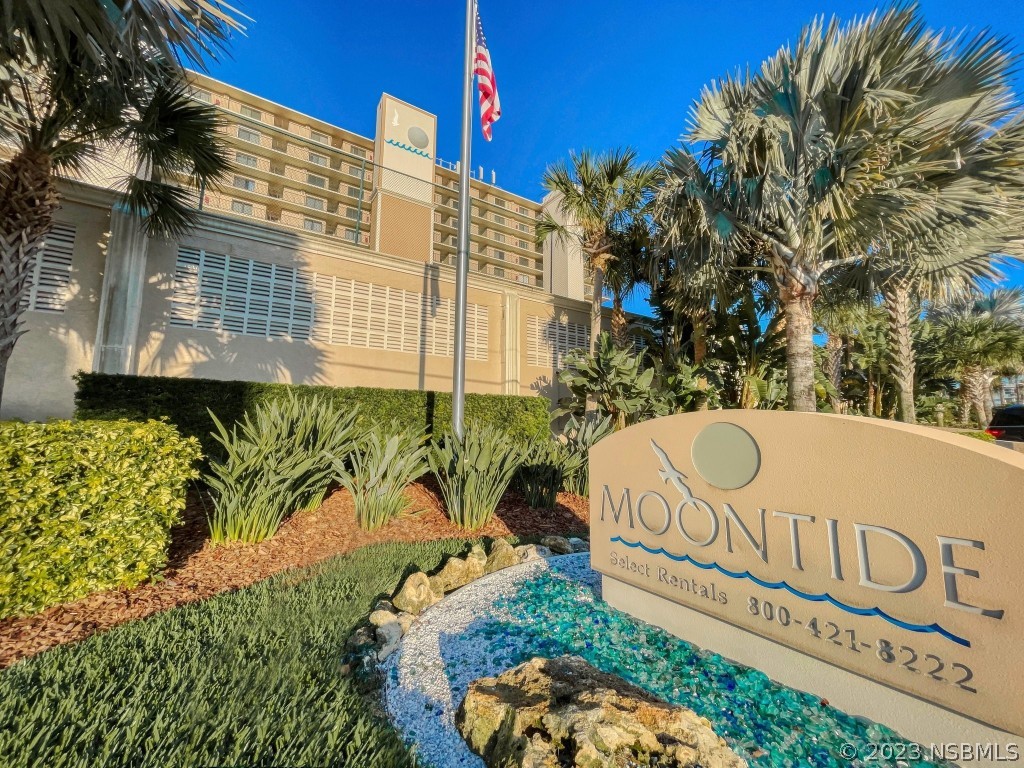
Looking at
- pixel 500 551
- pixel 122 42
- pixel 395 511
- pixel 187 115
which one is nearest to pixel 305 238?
pixel 187 115

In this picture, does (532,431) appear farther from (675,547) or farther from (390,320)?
(675,547)

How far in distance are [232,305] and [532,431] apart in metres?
6.71

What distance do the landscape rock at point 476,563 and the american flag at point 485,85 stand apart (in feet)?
24.5

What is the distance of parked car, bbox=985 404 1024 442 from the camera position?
11383 millimetres

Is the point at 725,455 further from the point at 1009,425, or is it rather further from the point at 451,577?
the point at 1009,425

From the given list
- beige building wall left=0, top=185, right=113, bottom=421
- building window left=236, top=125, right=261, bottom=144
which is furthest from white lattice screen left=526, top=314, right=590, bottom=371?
building window left=236, top=125, right=261, bottom=144

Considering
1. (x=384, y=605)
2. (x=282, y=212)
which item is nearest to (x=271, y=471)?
(x=384, y=605)

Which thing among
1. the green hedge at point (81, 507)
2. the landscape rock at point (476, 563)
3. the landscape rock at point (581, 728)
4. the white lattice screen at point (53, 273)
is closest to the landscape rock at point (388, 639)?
the landscape rock at point (581, 728)

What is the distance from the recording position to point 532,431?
10.1 m

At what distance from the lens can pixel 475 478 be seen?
4.68m

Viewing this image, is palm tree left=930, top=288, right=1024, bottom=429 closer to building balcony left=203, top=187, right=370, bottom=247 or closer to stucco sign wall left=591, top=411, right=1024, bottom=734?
stucco sign wall left=591, top=411, right=1024, bottom=734

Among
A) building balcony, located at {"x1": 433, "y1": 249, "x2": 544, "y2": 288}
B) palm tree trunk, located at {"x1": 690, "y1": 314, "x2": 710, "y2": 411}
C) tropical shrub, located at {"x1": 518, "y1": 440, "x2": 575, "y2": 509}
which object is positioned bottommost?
tropical shrub, located at {"x1": 518, "y1": 440, "x2": 575, "y2": 509}

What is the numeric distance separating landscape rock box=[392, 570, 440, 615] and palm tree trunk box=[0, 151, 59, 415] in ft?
16.2

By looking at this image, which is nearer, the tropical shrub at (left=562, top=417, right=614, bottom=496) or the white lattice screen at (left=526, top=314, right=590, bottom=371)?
the tropical shrub at (left=562, top=417, right=614, bottom=496)
